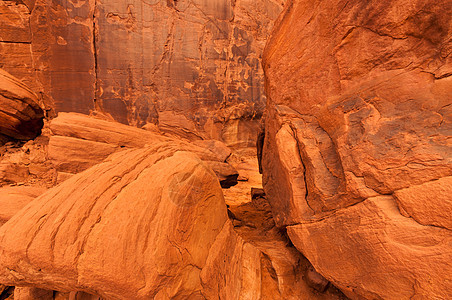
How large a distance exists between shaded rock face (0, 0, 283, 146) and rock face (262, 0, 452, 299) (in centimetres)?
383

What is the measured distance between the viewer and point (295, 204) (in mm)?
1453

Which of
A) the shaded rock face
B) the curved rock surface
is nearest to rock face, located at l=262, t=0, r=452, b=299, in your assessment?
the curved rock surface

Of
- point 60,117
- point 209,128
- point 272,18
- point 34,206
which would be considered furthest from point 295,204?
point 272,18

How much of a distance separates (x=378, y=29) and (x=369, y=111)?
476mm

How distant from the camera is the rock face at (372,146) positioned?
2.98ft

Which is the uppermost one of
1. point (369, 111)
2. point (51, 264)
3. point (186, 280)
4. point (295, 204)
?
point (369, 111)

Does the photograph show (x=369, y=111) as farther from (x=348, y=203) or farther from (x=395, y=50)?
(x=348, y=203)

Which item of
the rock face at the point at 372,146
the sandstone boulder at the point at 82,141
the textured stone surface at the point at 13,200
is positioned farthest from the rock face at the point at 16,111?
the rock face at the point at 372,146

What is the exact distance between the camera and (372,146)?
3.69 ft

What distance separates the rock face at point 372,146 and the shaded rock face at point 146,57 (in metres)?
3.83

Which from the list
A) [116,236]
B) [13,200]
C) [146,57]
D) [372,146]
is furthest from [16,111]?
[372,146]

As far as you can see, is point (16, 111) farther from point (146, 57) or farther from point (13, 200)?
point (146, 57)

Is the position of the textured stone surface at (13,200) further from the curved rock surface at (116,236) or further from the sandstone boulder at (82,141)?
the curved rock surface at (116,236)

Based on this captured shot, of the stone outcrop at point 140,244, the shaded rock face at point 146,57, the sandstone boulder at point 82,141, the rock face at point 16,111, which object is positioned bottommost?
the stone outcrop at point 140,244
